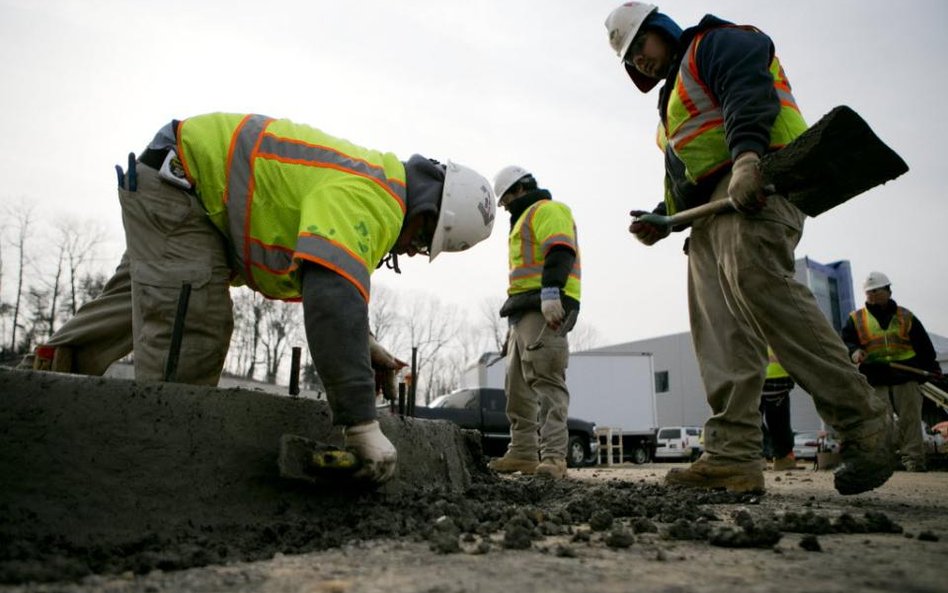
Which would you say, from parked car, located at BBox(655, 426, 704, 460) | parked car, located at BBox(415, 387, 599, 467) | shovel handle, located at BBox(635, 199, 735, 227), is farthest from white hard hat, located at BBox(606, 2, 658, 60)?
parked car, located at BBox(655, 426, 704, 460)

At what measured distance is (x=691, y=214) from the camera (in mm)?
3172

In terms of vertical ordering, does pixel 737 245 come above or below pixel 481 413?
above

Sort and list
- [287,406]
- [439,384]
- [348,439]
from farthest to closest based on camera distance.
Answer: [439,384] → [287,406] → [348,439]

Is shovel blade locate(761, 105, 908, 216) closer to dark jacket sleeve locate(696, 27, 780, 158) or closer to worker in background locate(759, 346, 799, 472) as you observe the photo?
dark jacket sleeve locate(696, 27, 780, 158)

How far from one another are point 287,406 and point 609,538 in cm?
114

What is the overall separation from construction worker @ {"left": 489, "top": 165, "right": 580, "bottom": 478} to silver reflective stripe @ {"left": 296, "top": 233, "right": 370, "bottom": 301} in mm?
2876

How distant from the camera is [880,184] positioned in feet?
9.00

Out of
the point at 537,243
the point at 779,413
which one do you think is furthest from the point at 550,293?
the point at 779,413

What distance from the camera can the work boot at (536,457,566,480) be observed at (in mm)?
4685

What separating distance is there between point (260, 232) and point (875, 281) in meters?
7.85

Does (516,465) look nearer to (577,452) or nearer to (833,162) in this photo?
(833,162)

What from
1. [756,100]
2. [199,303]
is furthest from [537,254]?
[199,303]

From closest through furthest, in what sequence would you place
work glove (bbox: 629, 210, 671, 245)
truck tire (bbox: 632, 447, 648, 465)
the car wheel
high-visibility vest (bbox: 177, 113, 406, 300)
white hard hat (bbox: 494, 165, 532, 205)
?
high-visibility vest (bbox: 177, 113, 406, 300)
work glove (bbox: 629, 210, 671, 245)
white hard hat (bbox: 494, 165, 532, 205)
the car wheel
truck tire (bbox: 632, 447, 648, 465)

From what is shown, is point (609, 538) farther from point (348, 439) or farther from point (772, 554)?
point (348, 439)
